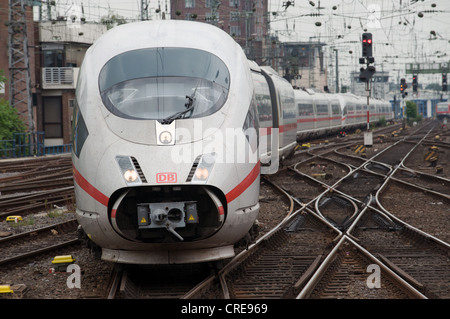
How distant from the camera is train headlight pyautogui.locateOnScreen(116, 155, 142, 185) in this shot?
21.3 feet

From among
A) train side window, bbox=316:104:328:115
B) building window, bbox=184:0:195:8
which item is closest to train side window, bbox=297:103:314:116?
train side window, bbox=316:104:328:115

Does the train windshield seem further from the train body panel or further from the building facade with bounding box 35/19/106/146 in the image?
the train body panel

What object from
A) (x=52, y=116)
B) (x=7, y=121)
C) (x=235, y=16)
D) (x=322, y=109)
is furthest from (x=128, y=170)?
(x=52, y=116)

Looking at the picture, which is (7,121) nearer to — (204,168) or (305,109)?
(305,109)

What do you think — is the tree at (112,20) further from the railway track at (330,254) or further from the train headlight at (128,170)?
the train headlight at (128,170)

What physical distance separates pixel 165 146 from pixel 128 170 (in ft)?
1.42

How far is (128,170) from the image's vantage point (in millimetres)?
6551

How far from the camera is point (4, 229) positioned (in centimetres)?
1158

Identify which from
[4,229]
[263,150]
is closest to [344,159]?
[263,150]

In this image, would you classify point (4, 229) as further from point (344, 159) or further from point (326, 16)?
point (326, 16)

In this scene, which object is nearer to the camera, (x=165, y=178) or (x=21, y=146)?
(x=165, y=178)

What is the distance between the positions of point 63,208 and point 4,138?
20636mm

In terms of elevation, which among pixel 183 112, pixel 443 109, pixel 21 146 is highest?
pixel 443 109

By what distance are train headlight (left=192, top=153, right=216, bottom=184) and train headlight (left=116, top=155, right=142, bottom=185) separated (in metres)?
0.54
